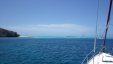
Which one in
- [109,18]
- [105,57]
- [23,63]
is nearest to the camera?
[109,18]

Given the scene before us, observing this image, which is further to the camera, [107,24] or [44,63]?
[44,63]

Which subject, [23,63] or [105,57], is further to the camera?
[23,63]

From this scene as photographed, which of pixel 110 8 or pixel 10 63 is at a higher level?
pixel 110 8

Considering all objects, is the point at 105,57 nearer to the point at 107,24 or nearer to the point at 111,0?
the point at 107,24

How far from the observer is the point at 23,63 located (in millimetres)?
32344

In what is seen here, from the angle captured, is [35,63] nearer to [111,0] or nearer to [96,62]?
[96,62]

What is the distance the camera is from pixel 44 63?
32.8 m

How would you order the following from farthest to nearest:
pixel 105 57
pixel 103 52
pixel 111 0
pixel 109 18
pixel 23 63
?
1. pixel 23 63
2. pixel 103 52
3. pixel 105 57
4. pixel 109 18
5. pixel 111 0

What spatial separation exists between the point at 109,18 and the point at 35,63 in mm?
20622

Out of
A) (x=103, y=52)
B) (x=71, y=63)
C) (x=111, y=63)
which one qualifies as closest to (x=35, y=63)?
(x=71, y=63)

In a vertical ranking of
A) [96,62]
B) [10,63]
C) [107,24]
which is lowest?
[10,63]

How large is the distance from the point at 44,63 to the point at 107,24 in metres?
19.1

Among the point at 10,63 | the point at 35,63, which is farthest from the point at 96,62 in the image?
the point at 10,63

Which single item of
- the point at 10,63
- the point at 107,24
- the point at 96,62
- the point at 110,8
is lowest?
the point at 10,63
